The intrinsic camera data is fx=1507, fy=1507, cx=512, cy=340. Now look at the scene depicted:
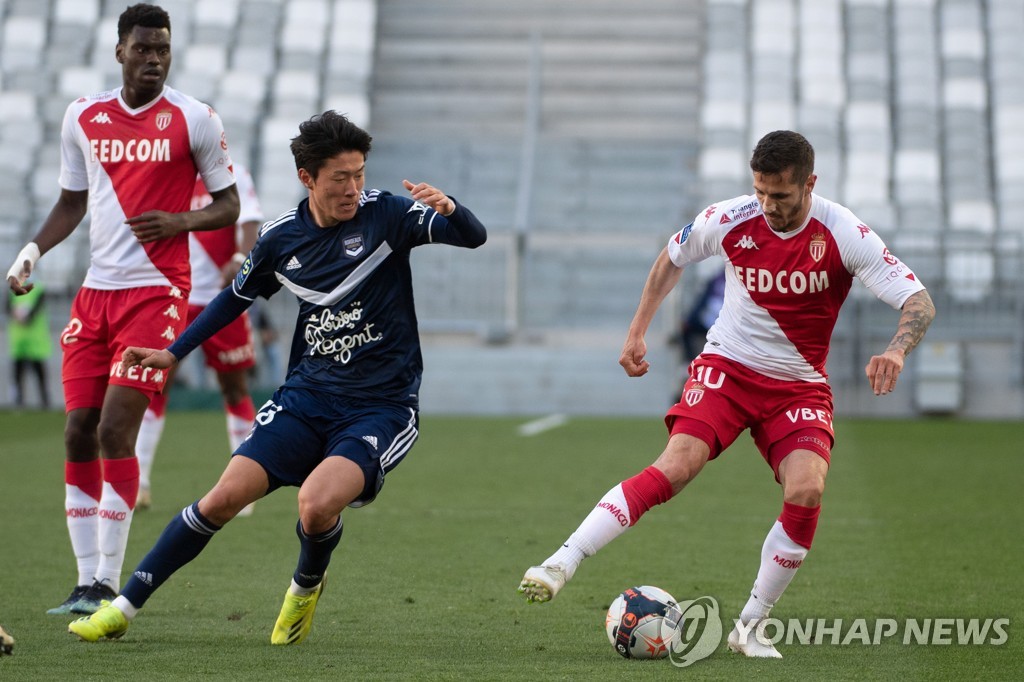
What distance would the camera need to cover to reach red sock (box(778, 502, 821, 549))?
16.5 feet

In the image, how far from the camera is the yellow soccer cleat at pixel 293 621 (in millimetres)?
5145

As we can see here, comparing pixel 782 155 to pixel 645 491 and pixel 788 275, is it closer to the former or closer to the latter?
pixel 788 275

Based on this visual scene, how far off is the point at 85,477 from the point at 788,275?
2862 millimetres

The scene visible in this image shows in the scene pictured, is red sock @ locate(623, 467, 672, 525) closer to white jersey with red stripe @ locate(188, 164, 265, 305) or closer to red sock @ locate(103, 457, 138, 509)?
red sock @ locate(103, 457, 138, 509)

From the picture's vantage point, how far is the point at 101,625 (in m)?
5.00

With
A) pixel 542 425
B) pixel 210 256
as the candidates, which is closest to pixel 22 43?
pixel 542 425

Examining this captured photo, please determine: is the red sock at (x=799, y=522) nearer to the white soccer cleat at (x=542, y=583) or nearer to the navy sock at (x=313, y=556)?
the white soccer cleat at (x=542, y=583)

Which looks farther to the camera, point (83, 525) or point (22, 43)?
point (22, 43)

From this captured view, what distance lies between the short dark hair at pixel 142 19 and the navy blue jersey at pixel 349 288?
3.72 ft

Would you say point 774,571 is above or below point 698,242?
below

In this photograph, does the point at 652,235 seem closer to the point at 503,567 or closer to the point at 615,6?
the point at 615,6

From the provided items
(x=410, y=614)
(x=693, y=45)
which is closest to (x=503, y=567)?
(x=410, y=614)

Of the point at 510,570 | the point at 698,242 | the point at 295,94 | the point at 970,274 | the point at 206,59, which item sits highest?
the point at 206,59

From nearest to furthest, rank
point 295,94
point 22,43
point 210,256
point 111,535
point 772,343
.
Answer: point 772,343 < point 111,535 < point 210,256 < point 295,94 < point 22,43
